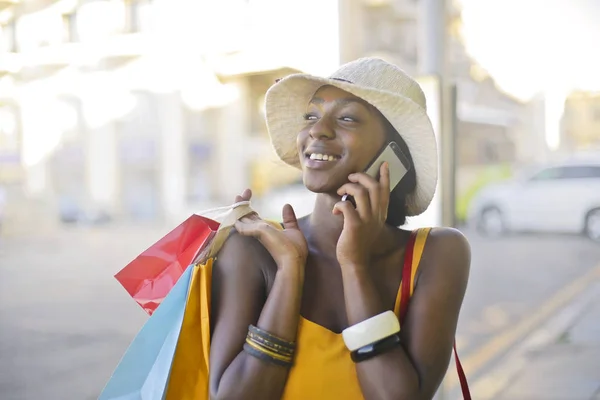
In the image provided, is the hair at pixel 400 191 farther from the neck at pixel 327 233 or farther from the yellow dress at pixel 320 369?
the yellow dress at pixel 320 369

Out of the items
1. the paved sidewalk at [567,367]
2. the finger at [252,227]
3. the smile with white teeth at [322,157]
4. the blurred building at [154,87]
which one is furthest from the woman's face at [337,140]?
the paved sidewalk at [567,367]

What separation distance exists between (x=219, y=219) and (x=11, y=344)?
2722 millimetres

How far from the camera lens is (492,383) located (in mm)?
4078

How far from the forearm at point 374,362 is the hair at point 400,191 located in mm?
308

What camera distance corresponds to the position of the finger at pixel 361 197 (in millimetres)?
1212

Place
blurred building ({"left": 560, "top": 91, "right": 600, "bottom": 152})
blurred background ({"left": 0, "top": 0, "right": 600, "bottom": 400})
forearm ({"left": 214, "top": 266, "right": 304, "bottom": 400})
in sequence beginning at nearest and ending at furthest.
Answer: forearm ({"left": 214, "top": 266, "right": 304, "bottom": 400})
blurred background ({"left": 0, "top": 0, "right": 600, "bottom": 400})
blurred building ({"left": 560, "top": 91, "right": 600, "bottom": 152})

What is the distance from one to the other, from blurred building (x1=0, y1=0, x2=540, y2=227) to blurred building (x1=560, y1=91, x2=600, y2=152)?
796 millimetres

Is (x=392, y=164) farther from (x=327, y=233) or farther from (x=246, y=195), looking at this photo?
(x=246, y=195)

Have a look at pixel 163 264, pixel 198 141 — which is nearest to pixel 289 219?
pixel 163 264

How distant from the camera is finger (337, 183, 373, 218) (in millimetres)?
1212

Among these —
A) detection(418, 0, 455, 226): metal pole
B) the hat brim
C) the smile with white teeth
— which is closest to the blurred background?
detection(418, 0, 455, 226): metal pole

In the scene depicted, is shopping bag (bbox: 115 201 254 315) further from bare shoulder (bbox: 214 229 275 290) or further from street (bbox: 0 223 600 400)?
street (bbox: 0 223 600 400)

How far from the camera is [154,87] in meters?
4.52

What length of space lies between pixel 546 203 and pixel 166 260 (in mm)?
4729
